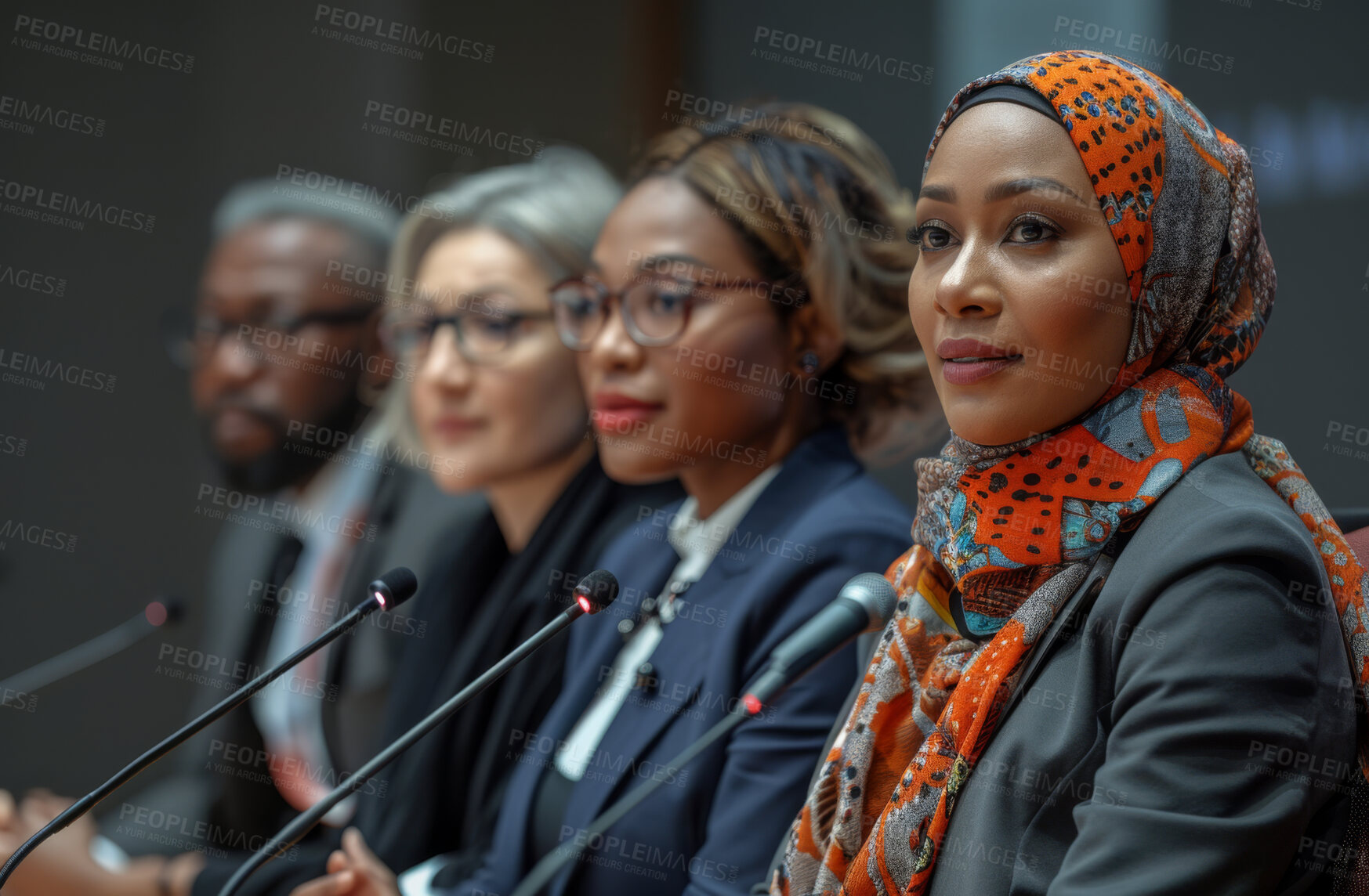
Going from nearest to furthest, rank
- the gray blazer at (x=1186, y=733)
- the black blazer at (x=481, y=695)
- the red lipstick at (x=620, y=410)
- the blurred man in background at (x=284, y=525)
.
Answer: the gray blazer at (x=1186, y=733) < the red lipstick at (x=620, y=410) < the black blazer at (x=481, y=695) < the blurred man in background at (x=284, y=525)

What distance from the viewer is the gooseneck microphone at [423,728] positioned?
4.46ft

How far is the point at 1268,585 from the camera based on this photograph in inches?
43.8

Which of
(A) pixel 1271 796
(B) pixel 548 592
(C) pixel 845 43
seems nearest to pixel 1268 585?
(A) pixel 1271 796

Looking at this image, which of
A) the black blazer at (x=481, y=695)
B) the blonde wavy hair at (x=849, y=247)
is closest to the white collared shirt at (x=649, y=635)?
the black blazer at (x=481, y=695)

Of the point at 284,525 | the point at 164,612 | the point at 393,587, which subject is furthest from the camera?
the point at 284,525

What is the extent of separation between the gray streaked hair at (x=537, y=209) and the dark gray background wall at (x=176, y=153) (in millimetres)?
68

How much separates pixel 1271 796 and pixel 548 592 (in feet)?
5.42

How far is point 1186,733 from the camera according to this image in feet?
3.50

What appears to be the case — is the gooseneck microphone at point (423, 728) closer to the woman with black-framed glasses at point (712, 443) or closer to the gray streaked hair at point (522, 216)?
the woman with black-framed glasses at point (712, 443)

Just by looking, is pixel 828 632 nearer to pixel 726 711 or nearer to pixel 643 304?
pixel 726 711

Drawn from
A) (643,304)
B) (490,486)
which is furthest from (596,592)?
(490,486)

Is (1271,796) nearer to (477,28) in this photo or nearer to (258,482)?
(477,28)

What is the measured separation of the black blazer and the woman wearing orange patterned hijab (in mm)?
1011

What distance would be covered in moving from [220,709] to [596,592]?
0.51m
